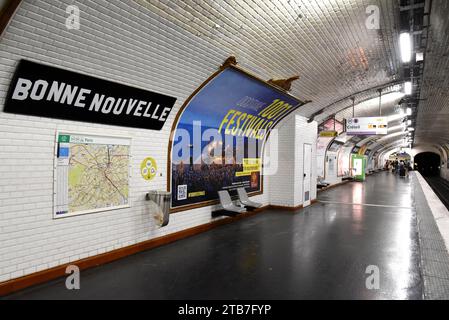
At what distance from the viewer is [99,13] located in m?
3.44

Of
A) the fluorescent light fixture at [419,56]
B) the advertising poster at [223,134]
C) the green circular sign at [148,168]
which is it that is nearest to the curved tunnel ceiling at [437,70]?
the fluorescent light fixture at [419,56]

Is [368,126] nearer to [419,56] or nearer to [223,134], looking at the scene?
[419,56]

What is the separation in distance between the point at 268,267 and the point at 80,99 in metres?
3.50

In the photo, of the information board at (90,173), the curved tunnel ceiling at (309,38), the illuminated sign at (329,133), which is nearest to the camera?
the information board at (90,173)

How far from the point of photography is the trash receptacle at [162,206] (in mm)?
5113

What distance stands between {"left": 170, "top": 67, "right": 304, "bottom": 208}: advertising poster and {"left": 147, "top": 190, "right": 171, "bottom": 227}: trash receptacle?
0.63m

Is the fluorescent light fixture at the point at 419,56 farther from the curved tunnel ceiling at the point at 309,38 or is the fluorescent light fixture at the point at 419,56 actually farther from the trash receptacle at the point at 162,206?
the trash receptacle at the point at 162,206

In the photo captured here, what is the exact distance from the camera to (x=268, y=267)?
4285 mm

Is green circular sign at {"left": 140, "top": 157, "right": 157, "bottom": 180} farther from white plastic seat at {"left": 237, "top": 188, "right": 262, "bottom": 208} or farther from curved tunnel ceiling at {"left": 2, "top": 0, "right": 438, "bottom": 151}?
white plastic seat at {"left": 237, "top": 188, "right": 262, "bottom": 208}

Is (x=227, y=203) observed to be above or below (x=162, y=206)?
below

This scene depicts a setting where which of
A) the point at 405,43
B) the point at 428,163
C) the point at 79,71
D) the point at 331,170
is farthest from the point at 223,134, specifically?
the point at 428,163

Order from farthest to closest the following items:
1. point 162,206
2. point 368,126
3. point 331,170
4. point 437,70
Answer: point 331,170 < point 368,126 < point 437,70 < point 162,206

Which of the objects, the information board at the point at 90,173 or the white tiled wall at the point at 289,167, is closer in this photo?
the information board at the point at 90,173

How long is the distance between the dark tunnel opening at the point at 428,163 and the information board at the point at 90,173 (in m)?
54.9
